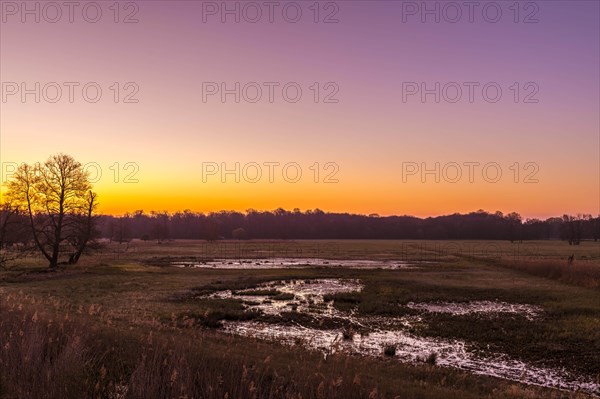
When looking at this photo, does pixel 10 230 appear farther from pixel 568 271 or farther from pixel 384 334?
pixel 568 271

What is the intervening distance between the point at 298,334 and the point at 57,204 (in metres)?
43.6

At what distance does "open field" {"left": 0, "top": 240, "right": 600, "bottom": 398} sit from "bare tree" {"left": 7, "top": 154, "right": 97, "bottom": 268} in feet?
15.6

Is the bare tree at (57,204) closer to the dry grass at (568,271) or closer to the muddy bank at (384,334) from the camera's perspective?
the muddy bank at (384,334)

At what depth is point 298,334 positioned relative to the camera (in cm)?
2206

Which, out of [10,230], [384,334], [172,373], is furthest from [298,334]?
[10,230]

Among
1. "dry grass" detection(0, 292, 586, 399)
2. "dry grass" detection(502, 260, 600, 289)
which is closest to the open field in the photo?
"dry grass" detection(0, 292, 586, 399)

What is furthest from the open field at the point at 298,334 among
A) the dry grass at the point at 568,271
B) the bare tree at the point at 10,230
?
the bare tree at the point at 10,230

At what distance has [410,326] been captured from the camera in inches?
969

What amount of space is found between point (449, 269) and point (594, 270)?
19607 millimetres

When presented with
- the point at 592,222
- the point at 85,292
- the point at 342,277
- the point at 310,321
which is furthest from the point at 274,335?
the point at 592,222

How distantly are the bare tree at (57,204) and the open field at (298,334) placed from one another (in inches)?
187

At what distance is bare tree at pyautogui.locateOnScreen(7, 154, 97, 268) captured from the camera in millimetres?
52031

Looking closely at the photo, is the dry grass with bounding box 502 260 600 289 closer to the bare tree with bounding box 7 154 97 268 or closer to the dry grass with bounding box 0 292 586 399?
the dry grass with bounding box 0 292 586 399

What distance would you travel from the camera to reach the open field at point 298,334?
7.61 m
